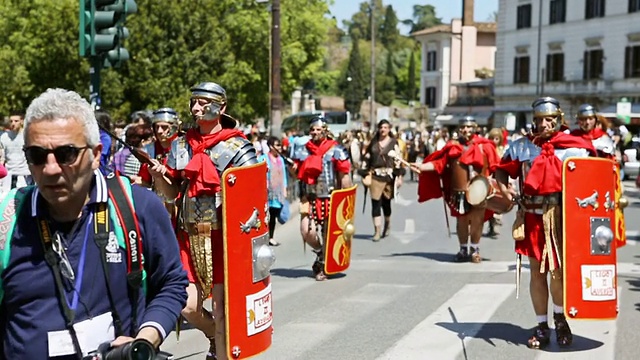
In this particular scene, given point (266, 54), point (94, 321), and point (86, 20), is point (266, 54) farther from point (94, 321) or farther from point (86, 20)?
point (94, 321)

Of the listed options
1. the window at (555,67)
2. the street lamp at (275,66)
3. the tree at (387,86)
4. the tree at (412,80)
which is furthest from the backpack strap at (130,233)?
the tree at (412,80)

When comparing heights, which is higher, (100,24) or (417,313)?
(100,24)

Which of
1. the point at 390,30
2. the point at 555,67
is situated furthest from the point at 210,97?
the point at 390,30

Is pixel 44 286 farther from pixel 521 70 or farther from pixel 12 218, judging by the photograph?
pixel 521 70

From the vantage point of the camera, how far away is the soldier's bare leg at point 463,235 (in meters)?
12.4

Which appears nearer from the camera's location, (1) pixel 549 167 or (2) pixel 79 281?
(2) pixel 79 281

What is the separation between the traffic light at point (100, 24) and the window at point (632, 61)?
4708cm

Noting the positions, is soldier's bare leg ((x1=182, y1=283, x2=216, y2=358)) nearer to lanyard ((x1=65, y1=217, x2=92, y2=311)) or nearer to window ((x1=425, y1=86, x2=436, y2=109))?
lanyard ((x1=65, y1=217, x2=92, y2=311))

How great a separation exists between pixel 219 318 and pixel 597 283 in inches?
110

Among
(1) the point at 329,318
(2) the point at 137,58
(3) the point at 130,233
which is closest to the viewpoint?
(3) the point at 130,233

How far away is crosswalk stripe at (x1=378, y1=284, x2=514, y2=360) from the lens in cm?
736

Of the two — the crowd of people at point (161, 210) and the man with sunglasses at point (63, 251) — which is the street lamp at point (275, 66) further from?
the man with sunglasses at point (63, 251)

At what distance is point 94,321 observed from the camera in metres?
3.25

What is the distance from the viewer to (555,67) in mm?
61438
